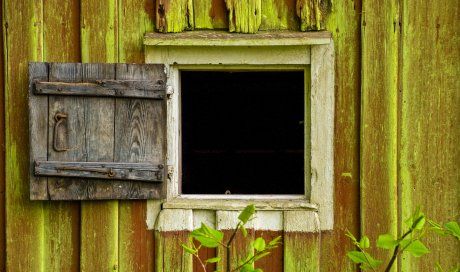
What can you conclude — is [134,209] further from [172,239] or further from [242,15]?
[242,15]

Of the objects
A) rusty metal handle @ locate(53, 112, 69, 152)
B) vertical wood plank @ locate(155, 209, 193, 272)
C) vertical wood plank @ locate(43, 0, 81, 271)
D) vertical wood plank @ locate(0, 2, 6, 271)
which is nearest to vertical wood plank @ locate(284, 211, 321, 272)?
vertical wood plank @ locate(155, 209, 193, 272)

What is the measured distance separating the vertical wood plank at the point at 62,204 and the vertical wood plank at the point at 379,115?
5.22 ft

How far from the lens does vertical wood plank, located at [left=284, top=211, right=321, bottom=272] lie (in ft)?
12.2

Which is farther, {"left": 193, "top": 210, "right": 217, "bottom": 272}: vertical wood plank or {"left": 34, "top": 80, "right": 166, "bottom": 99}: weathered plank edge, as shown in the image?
{"left": 193, "top": 210, "right": 217, "bottom": 272}: vertical wood plank

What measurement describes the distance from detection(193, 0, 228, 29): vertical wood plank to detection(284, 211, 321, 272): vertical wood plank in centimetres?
110

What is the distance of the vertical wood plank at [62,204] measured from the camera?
3801 millimetres

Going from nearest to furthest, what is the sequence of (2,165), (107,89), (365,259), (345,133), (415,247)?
(415,247)
(365,259)
(107,89)
(345,133)
(2,165)

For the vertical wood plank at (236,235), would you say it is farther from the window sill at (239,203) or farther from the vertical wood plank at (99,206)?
the vertical wood plank at (99,206)

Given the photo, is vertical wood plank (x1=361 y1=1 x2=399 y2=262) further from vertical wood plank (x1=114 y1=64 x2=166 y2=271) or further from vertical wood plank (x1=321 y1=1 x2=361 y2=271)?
vertical wood plank (x1=114 y1=64 x2=166 y2=271)

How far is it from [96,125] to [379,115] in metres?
1.53

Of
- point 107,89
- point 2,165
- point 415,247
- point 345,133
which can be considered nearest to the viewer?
point 415,247

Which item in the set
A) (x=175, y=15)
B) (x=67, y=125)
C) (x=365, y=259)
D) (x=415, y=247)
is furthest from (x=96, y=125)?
(x=415, y=247)

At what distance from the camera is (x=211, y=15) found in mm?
3758

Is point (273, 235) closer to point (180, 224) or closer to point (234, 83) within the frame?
point (180, 224)
